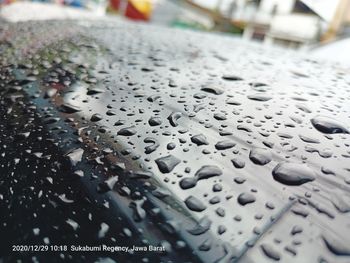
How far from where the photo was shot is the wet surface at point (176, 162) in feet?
2.19

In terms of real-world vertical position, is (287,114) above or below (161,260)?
above

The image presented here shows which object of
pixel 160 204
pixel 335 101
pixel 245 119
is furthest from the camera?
pixel 335 101

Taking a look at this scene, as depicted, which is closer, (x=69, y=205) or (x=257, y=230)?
(x=257, y=230)

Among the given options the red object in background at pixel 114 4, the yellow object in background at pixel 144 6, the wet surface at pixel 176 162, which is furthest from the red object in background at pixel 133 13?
the wet surface at pixel 176 162

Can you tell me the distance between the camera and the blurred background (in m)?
2.88

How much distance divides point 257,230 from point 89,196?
0.40 m

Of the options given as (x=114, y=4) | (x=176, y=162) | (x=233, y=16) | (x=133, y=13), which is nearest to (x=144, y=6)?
(x=133, y=13)

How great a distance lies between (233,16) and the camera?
10.5 metres

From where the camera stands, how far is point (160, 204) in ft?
2.45

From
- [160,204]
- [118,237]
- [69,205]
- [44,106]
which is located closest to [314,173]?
[160,204]

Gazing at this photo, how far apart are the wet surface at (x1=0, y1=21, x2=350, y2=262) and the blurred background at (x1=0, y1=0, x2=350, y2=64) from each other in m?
0.97

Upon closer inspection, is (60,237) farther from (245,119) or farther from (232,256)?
(245,119)

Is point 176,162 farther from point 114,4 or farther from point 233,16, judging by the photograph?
point 114,4

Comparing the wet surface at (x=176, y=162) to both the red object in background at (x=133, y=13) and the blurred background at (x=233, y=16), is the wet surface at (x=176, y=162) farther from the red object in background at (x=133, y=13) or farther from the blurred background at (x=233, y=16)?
the red object in background at (x=133, y=13)
